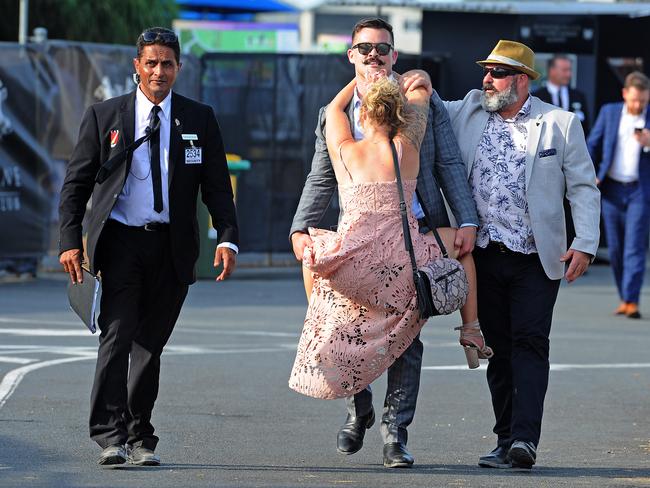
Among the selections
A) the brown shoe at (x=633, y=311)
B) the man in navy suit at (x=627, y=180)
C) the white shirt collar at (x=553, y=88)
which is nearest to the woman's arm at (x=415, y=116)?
the man in navy suit at (x=627, y=180)

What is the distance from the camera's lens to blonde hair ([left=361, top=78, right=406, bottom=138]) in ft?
24.0

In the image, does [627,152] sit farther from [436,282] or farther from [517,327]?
[436,282]

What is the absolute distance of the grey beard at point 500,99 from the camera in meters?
7.83

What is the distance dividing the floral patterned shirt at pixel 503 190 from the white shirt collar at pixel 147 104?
4.73ft

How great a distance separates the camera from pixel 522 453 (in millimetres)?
7578

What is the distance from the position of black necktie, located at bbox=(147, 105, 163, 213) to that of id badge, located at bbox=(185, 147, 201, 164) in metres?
0.14

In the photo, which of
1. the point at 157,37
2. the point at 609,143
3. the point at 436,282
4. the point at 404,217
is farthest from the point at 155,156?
the point at 609,143

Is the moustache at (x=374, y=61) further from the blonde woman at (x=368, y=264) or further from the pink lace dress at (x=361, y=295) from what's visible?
the pink lace dress at (x=361, y=295)

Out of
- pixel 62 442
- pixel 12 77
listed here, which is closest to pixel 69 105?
pixel 12 77

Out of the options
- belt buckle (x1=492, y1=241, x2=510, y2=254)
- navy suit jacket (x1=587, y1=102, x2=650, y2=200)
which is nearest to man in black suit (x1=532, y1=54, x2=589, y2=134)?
navy suit jacket (x1=587, y1=102, x2=650, y2=200)

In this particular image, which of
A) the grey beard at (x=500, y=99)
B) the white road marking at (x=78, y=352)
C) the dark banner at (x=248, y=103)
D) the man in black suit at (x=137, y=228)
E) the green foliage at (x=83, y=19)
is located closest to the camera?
the man in black suit at (x=137, y=228)

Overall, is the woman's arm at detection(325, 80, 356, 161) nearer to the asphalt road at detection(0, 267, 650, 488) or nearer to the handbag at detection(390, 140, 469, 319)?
the handbag at detection(390, 140, 469, 319)

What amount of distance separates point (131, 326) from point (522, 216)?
186 centimetres

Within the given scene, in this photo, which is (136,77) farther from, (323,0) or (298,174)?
(323,0)
